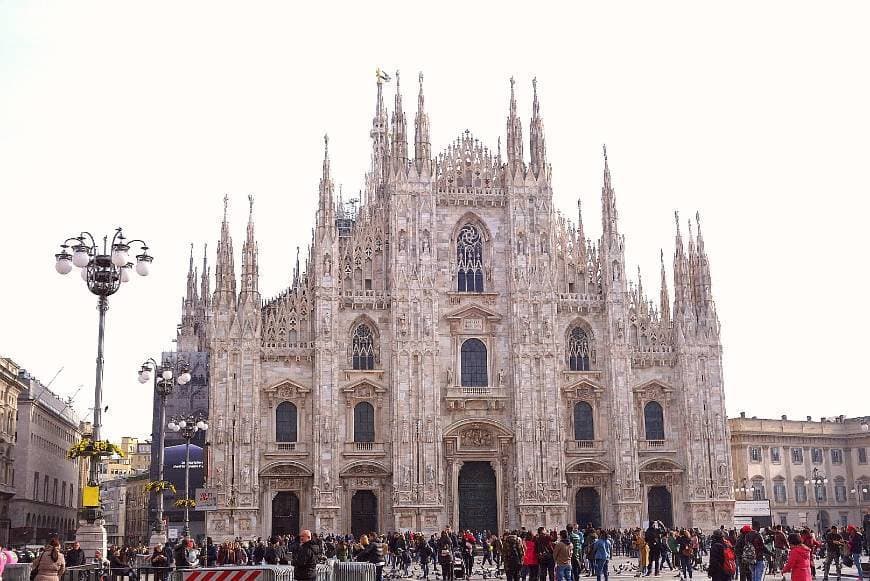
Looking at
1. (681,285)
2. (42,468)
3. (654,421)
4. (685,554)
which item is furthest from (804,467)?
(42,468)

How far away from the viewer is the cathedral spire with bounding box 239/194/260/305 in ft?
172

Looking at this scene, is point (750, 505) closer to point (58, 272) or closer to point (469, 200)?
point (469, 200)

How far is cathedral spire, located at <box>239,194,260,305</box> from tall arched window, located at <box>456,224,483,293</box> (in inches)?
411

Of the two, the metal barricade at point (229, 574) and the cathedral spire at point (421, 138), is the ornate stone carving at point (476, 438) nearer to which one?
the cathedral spire at point (421, 138)

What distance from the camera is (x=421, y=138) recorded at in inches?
2184

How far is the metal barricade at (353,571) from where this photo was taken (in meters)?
23.4

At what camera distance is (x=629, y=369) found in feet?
179

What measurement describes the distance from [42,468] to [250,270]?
114ft

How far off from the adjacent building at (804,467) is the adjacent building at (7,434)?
159ft

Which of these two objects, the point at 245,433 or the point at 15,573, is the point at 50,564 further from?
the point at 245,433

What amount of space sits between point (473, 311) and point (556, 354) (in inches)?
188

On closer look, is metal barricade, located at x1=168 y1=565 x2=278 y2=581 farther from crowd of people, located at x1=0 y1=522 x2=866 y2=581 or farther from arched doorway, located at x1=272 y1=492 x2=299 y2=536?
arched doorway, located at x1=272 y1=492 x2=299 y2=536

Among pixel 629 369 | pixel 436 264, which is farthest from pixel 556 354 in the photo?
pixel 436 264

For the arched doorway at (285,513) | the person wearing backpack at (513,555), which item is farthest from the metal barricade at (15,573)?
the arched doorway at (285,513)
